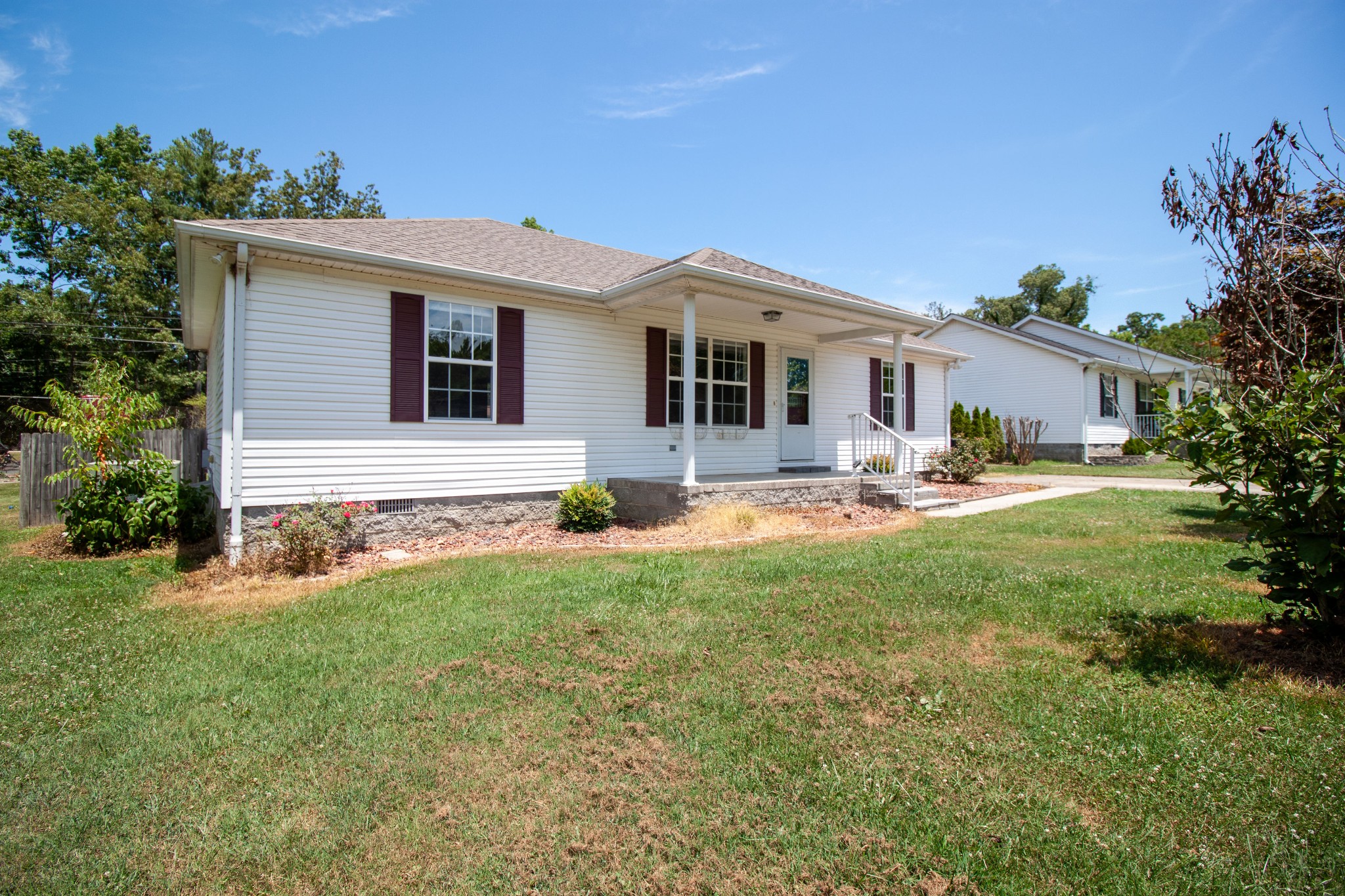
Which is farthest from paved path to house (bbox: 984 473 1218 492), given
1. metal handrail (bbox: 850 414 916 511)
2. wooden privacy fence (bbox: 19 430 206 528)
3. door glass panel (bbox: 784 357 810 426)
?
wooden privacy fence (bbox: 19 430 206 528)

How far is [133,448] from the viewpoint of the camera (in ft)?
28.1

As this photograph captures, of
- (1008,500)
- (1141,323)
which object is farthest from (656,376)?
(1141,323)

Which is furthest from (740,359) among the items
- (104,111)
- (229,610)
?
(104,111)

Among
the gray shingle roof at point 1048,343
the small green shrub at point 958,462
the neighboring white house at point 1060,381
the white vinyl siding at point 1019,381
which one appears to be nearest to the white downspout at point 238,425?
the small green shrub at point 958,462

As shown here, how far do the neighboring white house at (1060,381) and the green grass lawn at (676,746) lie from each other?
1876 centimetres

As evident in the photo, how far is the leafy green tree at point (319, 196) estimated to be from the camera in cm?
3203

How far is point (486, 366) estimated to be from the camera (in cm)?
855

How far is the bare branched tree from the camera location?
3674 mm

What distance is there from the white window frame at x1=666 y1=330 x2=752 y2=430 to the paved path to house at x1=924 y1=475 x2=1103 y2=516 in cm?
337

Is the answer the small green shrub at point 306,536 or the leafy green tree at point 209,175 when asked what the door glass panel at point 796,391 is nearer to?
the small green shrub at point 306,536

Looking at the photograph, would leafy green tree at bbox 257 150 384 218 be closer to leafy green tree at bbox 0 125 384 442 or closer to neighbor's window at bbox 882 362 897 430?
leafy green tree at bbox 0 125 384 442

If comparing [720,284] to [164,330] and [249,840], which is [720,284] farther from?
[164,330]

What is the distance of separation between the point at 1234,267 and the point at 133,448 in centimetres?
1144

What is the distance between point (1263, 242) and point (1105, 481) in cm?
1355
